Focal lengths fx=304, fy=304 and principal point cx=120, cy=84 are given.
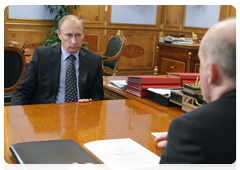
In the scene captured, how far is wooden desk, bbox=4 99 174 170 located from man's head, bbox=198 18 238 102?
0.55 metres

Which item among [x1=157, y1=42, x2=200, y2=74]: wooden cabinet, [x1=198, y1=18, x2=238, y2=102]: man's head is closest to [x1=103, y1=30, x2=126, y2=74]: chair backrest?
[x1=157, y1=42, x2=200, y2=74]: wooden cabinet

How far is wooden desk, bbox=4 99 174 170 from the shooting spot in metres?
1.40

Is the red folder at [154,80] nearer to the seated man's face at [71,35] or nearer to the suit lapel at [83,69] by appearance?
the suit lapel at [83,69]

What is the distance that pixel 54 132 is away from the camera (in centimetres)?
145

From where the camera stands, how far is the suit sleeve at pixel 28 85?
2.44 m

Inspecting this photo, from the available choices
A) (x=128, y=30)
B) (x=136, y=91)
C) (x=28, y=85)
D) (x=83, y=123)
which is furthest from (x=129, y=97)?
(x=128, y=30)

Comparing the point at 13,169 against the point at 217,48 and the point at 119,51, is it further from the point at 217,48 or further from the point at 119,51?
the point at 119,51

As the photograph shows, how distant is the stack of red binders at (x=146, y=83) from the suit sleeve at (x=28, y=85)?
769 millimetres

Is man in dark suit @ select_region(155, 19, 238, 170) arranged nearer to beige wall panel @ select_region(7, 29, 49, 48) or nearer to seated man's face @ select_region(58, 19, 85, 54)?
seated man's face @ select_region(58, 19, 85, 54)

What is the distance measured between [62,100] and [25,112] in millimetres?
737

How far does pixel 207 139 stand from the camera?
29.6 inches

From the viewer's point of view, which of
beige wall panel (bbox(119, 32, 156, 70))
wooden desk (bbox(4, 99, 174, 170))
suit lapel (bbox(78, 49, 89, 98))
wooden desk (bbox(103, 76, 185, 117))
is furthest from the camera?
beige wall panel (bbox(119, 32, 156, 70))

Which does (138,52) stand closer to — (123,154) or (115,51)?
(115,51)
